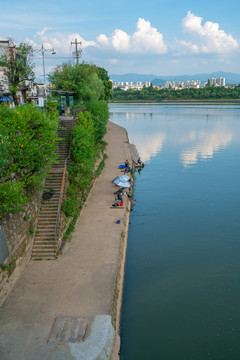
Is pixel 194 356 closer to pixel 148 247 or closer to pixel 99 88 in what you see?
pixel 148 247

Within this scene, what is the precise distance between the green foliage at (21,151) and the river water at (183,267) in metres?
9.24

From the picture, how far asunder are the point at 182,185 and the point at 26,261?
25722 mm

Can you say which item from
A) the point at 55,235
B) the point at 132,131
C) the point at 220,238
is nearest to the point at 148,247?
the point at 220,238

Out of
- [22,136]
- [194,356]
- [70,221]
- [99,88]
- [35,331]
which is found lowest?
[194,356]

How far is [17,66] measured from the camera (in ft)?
101

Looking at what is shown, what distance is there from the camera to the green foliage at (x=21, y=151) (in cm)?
1516

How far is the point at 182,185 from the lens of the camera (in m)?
39.8

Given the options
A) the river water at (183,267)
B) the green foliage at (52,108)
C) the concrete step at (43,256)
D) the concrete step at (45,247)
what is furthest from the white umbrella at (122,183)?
the concrete step at (43,256)

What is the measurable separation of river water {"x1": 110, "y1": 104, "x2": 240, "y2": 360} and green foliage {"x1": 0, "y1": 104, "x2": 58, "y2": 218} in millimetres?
9243

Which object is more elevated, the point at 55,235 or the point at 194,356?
the point at 55,235

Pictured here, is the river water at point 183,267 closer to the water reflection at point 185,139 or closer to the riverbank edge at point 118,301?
the riverbank edge at point 118,301

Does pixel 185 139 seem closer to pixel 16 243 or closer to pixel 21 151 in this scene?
pixel 21 151

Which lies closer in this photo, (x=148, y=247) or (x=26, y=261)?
(x=26, y=261)

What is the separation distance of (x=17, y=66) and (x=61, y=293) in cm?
2410
